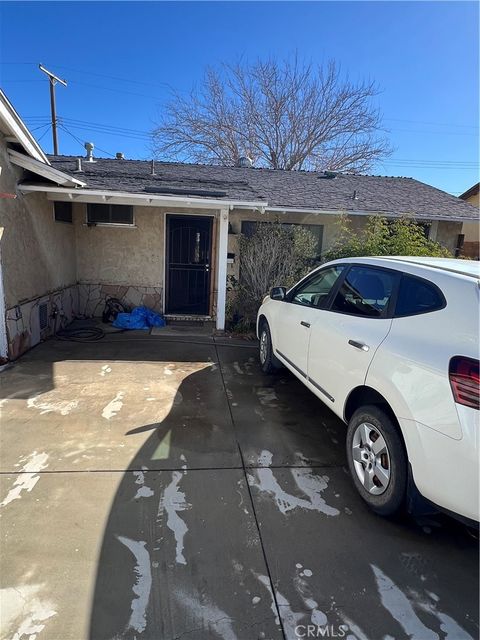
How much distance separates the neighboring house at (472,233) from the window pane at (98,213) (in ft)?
34.7

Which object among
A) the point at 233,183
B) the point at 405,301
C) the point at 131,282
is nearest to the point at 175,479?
the point at 405,301

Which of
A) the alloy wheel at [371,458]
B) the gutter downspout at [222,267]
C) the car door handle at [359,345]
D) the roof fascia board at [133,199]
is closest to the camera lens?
the alloy wheel at [371,458]

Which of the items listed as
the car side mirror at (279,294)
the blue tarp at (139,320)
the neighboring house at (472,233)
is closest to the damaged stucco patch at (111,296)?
the blue tarp at (139,320)

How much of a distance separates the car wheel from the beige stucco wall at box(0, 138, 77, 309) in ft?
16.5

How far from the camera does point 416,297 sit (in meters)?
2.62

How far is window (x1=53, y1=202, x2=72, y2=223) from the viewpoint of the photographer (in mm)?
7562

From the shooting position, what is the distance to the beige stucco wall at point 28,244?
543 centimetres

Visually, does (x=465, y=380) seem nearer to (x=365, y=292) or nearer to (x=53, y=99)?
(x=365, y=292)

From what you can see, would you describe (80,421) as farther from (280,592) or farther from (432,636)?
(432,636)

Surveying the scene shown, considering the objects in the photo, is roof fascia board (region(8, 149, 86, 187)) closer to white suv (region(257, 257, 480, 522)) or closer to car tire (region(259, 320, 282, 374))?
car tire (region(259, 320, 282, 374))

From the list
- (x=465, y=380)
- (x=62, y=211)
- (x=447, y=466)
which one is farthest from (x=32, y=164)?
(x=447, y=466)

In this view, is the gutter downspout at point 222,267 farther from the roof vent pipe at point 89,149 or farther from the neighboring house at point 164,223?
the roof vent pipe at point 89,149

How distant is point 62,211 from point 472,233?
15.6m

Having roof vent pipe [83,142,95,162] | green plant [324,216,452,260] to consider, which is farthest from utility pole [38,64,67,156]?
green plant [324,216,452,260]
